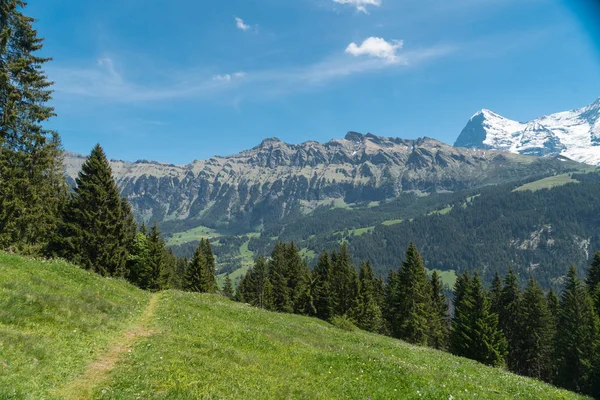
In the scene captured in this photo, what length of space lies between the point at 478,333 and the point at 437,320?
61.6 feet

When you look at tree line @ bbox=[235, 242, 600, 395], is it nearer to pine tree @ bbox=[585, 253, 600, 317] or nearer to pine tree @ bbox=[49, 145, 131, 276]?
pine tree @ bbox=[585, 253, 600, 317]

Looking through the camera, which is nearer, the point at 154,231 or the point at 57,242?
the point at 57,242

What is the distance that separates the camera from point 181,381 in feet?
42.8

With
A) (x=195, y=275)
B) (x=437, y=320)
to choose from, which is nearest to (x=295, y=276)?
(x=195, y=275)

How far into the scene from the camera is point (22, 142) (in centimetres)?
4022

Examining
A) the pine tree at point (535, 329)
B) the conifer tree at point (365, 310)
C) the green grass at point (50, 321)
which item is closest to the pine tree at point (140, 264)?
the green grass at point (50, 321)

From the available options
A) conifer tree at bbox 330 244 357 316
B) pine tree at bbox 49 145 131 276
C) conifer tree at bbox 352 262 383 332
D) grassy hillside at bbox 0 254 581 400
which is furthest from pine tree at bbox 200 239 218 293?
grassy hillside at bbox 0 254 581 400

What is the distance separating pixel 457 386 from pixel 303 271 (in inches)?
2818

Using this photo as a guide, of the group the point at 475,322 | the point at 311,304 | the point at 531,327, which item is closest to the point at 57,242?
the point at 311,304

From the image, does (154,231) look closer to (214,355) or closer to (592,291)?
(214,355)

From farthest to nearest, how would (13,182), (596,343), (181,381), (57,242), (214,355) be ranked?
(596,343), (57,242), (13,182), (214,355), (181,381)

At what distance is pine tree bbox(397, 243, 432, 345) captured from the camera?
6606 centimetres

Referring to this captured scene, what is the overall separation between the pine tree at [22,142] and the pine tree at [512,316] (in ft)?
251

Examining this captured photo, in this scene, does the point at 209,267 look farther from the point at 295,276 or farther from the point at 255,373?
the point at 255,373
